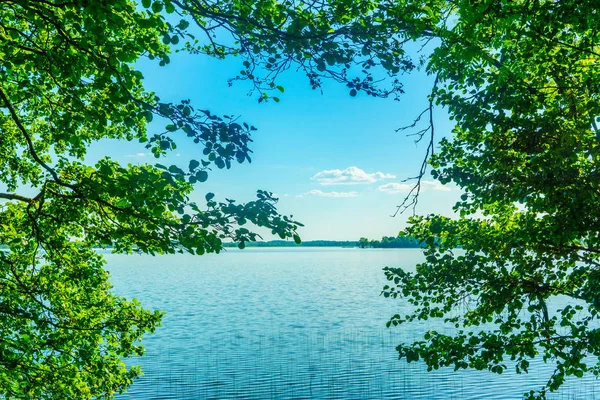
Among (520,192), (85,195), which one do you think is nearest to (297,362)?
(520,192)

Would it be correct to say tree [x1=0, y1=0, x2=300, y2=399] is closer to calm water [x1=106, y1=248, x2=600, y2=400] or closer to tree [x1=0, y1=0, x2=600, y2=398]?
tree [x1=0, y1=0, x2=600, y2=398]

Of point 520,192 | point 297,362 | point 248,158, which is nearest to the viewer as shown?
point 248,158

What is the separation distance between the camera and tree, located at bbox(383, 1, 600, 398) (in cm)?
850

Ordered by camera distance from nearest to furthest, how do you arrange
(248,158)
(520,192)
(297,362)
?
1. (248,158)
2. (520,192)
3. (297,362)

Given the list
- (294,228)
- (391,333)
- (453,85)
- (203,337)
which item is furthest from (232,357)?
(294,228)

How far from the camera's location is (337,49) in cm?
643

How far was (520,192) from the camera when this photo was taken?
8.91 meters

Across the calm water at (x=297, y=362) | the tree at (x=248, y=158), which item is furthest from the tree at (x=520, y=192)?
the calm water at (x=297, y=362)

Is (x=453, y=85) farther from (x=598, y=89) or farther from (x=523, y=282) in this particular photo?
(x=523, y=282)

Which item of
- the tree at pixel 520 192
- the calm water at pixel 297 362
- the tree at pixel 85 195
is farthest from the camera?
the calm water at pixel 297 362

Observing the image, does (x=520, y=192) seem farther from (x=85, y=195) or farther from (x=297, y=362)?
(x=297, y=362)

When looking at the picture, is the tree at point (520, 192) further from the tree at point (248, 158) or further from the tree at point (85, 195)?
the tree at point (85, 195)

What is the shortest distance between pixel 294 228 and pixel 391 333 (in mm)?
27698

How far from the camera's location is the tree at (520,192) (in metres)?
8.50
